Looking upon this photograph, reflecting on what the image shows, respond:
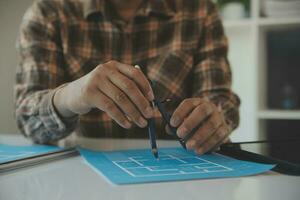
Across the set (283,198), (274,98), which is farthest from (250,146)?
(274,98)

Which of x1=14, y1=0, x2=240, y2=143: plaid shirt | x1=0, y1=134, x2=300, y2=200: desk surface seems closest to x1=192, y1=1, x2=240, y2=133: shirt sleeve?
x1=14, y1=0, x2=240, y2=143: plaid shirt

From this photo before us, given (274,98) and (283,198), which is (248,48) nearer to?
(274,98)

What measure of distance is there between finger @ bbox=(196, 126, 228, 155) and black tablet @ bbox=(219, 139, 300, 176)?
0.06 feet

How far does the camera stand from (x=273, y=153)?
57cm

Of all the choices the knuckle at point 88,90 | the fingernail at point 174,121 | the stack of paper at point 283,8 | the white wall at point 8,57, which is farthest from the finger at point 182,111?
the stack of paper at point 283,8

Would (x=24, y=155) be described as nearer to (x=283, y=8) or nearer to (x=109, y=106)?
(x=109, y=106)

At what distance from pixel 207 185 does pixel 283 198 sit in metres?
0.08

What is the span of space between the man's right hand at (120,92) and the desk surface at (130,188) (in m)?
0.10

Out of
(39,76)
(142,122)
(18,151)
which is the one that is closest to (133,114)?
(142,122)

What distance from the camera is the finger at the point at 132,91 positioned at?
53 cm

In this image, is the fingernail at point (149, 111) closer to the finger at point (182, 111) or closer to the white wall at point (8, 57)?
the finger at point (182, 111)

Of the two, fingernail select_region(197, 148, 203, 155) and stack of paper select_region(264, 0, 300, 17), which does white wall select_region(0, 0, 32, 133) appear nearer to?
fingernail select_region(197, 148, 203, 155)

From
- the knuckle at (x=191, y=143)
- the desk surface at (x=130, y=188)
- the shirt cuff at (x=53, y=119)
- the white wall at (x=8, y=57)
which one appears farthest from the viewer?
the white wall at (x=8, y=57)

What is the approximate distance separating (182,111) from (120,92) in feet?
0.34
